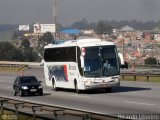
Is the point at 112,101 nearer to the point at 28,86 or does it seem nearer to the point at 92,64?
the point at 92,64

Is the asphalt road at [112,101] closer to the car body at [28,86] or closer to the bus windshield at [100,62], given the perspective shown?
the car body at [28,86]

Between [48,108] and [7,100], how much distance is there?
500 cm

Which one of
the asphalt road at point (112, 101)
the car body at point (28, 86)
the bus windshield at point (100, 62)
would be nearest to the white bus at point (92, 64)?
the bus windshield at point (100, 62)

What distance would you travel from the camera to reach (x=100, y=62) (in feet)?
113

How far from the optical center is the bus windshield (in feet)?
113

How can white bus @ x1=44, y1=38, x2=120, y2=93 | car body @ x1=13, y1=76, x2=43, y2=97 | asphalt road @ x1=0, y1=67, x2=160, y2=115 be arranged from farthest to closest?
car body @ x1=13, y1=76, x2=43, y2=97 → white bus @ x1=44, y1=38, x2=120, y2=93 → asphalt road @ x1=0, y1=67, x2=160, y2=115

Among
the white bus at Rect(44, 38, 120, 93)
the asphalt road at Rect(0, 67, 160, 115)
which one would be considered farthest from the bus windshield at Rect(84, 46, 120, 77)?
the asphalt road at Rect(0, 67, 160, 115)

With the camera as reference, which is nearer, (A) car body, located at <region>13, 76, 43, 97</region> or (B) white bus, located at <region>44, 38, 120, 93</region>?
(B) white bus, located at <region>44, 38, 120, 93</region>

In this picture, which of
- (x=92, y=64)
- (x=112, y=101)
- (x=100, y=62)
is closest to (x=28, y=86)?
(x=92, y=64)

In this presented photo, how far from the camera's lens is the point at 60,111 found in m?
17.2

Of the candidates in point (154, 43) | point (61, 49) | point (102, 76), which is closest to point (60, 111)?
point (102, 76)

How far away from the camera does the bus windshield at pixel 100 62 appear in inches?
1357

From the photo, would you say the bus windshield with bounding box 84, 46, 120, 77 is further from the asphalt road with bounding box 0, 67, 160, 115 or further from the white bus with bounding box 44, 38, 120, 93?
the asphalt road with bounding box 0, 67, 160, 115

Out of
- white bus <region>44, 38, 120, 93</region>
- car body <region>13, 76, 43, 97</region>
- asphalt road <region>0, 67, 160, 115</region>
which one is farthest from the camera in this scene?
car body <region>13, 76, 43, 97</region>
